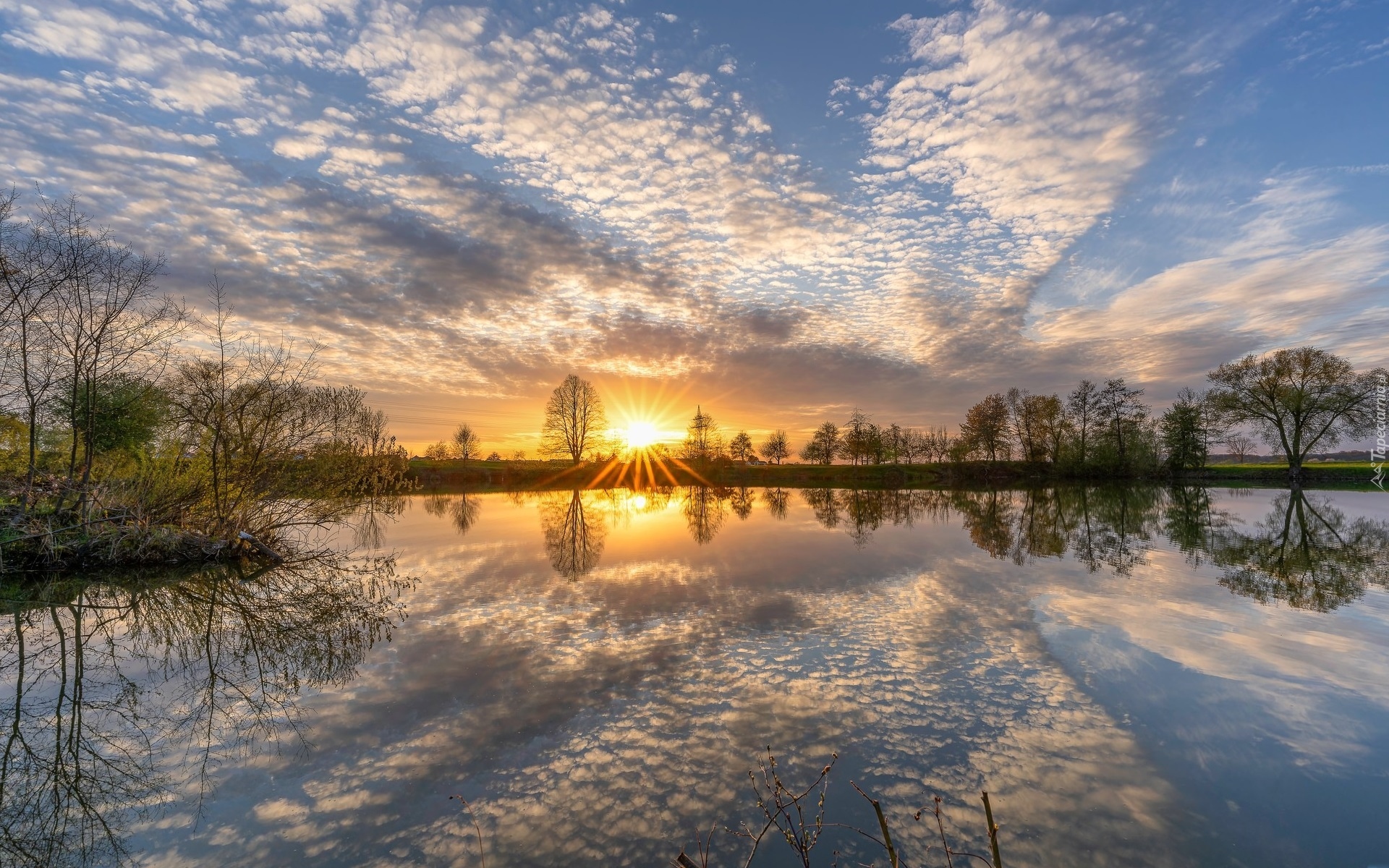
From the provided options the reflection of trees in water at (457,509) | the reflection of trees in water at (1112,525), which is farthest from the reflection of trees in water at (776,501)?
the reflection of trees in water at (457,509)

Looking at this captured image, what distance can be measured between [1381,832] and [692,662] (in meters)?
6.09

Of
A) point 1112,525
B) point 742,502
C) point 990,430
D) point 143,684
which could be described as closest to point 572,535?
point 143,684

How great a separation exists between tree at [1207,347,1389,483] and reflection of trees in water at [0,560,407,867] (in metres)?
65.0

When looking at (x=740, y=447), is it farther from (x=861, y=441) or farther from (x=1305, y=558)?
(x=1305, y=558)

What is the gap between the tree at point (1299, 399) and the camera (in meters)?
41.0

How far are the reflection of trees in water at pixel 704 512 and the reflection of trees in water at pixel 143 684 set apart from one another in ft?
33.7

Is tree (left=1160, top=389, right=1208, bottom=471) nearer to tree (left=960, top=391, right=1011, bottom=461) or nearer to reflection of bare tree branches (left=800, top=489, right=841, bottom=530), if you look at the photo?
tree (left=960, top=391, right=1011, bottom=461)

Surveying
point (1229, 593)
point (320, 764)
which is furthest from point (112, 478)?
point (1229, 593)

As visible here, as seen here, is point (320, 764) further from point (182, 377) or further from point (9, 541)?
point (182, 377)

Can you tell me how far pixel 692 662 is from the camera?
280 inches

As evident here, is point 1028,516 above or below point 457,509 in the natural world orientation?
below

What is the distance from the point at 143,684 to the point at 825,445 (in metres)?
79.1

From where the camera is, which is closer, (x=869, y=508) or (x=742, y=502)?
(x=869, y=508)

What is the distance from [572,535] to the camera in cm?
1839
